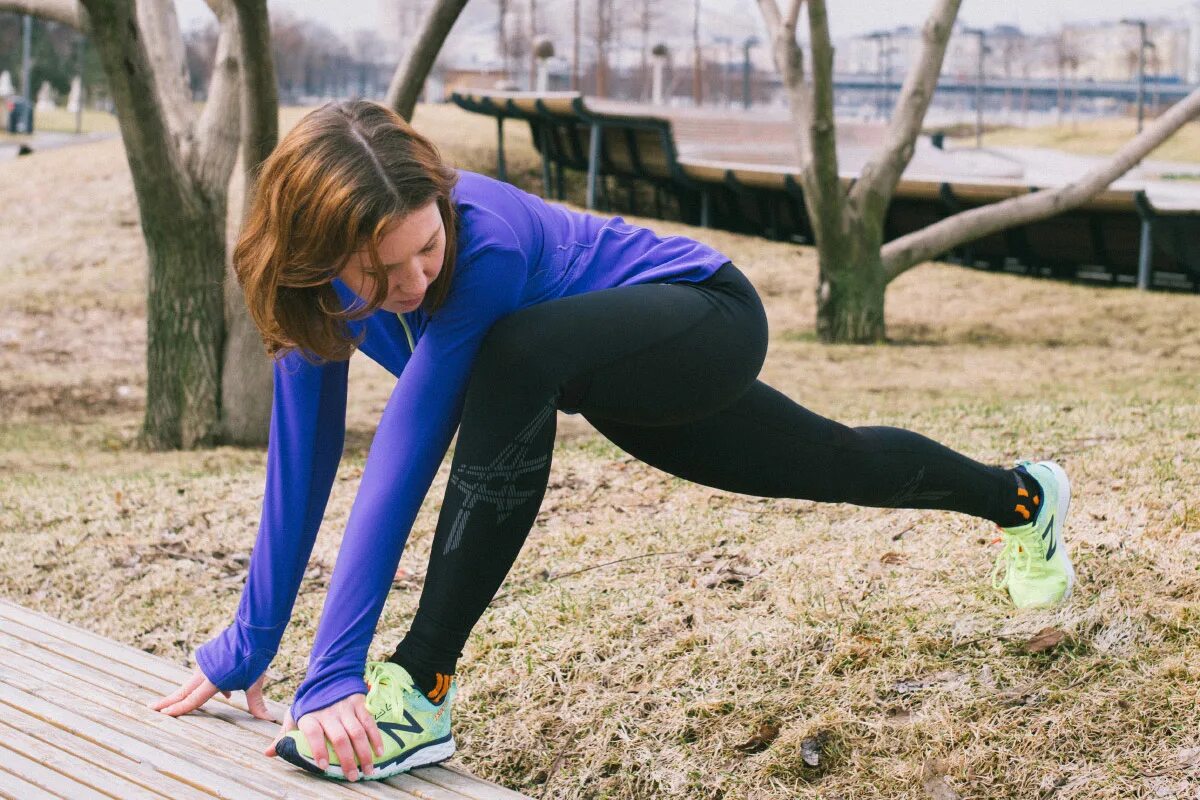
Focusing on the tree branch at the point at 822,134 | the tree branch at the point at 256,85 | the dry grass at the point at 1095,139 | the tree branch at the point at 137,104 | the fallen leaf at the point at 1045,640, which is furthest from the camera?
the dry grass at the point at 1095,139

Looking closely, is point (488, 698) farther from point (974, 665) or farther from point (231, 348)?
point (231, 348)

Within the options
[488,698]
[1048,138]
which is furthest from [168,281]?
[1048,138]

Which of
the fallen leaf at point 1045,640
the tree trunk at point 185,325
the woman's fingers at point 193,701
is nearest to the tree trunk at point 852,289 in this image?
the tree trunk at point 185,325

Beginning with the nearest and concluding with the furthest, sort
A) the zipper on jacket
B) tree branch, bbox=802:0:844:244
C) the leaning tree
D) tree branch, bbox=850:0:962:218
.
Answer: the zipper on jacket → the leaning tree → tree branch, bbox=802:0:844:244 → tree branch, bbox=850:0:962:218

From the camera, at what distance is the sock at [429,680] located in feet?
Answer: 7.00

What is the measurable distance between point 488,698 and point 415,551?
1.28 m

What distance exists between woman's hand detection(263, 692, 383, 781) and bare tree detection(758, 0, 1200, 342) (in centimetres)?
906

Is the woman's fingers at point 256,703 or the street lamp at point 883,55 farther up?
the street lamp at point 883,55

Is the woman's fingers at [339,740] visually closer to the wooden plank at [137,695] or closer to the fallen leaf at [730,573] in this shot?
the wooden plank at [137,695]

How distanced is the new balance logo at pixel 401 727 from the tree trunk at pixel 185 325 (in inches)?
196

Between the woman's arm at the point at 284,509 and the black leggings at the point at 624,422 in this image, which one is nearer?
the black leggings at the point at 624,422

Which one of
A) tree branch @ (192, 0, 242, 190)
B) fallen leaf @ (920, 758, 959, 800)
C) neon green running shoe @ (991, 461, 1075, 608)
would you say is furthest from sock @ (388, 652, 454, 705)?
tree branch @ (192, 0, 242, 190)

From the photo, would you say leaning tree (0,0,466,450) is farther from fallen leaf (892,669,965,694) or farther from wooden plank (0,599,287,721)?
fallen leaf (892,669,965,694)

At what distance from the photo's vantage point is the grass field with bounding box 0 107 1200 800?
8.12 feet
